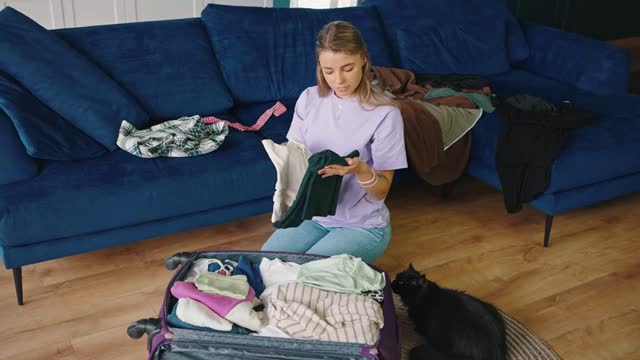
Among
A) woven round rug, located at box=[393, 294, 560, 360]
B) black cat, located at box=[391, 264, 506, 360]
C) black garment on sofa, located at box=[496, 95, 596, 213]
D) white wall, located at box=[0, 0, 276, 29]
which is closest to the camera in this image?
black cat, located at box=[391, 264, 506, 360]

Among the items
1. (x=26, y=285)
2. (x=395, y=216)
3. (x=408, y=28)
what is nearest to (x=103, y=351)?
(x=26, y=285)

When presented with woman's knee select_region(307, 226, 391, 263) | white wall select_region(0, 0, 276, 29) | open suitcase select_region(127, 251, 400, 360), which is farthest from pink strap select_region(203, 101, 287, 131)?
white wall select_region(0, 0, 276, 29)

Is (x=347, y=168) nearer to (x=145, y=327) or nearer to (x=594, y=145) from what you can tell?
(x=145, y=327)

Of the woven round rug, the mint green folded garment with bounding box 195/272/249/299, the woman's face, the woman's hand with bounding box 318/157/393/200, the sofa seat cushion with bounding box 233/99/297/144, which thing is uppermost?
the woman's face

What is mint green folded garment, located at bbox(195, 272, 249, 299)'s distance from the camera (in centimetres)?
148

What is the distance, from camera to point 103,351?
74.3 inches

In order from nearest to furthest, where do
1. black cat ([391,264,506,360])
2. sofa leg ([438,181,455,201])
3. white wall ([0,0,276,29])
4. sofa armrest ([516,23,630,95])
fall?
black cat ([391,264,506,360]) → sofa leg ([438,181,455,201]) → sofa armrest ([516,23,630,95]) → white wall ([0,0,276,29])

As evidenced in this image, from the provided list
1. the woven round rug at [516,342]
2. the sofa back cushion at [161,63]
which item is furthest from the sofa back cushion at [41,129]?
the woven round rug at [516,342]

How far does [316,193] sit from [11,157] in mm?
1052

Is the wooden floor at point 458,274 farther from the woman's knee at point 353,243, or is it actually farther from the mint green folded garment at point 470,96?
the woman's knee at point 353,243

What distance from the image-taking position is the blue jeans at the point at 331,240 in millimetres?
1778

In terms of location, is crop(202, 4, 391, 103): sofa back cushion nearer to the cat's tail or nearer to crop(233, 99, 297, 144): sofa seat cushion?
crop(233, 99, 297, 144): sofa seat cushion

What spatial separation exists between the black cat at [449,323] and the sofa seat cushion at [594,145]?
0.85 m

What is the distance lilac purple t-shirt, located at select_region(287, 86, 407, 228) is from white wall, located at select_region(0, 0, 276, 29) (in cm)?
228
